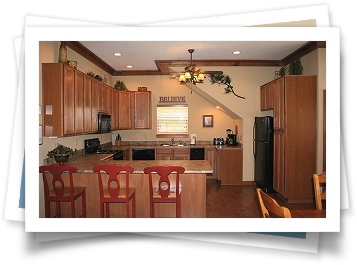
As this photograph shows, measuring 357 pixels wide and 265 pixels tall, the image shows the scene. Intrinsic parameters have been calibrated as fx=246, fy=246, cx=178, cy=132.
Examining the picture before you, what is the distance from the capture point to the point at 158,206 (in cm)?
339

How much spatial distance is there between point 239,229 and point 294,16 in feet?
6.03

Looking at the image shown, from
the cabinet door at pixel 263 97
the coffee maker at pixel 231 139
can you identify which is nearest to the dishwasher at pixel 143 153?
the coffee maker at pixel 231 139

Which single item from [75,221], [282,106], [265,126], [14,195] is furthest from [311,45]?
[14,195]

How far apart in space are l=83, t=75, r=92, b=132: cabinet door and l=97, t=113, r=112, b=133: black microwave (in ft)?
1.38

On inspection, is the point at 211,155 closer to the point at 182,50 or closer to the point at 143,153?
the point at 143,153

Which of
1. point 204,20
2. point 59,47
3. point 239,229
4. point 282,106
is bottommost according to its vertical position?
point 239,229

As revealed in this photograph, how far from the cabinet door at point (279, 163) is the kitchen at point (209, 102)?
570 millimetres

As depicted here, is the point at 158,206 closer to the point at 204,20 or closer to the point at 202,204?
the point at 202,204

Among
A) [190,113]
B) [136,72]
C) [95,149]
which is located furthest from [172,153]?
[136,72]

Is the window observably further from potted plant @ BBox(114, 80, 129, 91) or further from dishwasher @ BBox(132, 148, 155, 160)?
potted plant @ BBox(114, 80, 129, 91)

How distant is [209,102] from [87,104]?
3.53 metres

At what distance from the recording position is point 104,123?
4828 mm

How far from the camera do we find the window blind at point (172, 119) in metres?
6.71

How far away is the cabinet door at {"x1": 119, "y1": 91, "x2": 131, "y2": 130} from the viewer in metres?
5.97
